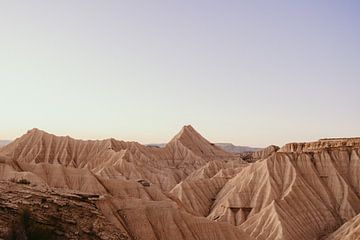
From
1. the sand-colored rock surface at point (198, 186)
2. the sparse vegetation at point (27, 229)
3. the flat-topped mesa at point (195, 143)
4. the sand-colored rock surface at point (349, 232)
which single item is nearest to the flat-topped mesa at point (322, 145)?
the sand-colored rock surface at point (198, 186)

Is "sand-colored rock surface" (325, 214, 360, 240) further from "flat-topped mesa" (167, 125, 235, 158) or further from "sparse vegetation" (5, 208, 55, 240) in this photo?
"flat-topped mesa" (167, 125, 235, 158)

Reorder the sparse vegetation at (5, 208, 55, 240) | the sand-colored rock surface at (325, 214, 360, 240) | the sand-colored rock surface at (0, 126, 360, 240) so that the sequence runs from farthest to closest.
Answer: the sand-colored rock surface at (325, 214, 360, 240) → the sand-colored rock surface at (0, 126, 360, 240) → the sparse vegetation at (5, 208, 55, 240)

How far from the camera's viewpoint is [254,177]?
69.2 metres

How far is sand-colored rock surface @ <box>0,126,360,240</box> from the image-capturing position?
102ft

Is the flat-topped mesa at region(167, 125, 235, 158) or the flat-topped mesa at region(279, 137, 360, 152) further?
the flat-topped mesa at region(167, 125, 235, 158)

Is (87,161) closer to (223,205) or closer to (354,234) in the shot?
(223,205)

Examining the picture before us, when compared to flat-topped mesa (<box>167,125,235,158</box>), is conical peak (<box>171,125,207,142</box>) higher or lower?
higher

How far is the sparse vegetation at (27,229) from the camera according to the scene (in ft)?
70.2

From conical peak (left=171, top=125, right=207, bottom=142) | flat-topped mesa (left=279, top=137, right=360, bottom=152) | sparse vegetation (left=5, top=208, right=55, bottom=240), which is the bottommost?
conical peak (left=171, top=125, right=207, bottom=142)

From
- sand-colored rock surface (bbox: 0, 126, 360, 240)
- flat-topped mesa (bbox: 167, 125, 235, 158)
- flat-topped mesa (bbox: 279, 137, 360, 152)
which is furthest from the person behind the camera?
flat-topped mesa (bbox: 167, 125, 235, 158)

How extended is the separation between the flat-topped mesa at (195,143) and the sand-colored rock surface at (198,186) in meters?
1.89

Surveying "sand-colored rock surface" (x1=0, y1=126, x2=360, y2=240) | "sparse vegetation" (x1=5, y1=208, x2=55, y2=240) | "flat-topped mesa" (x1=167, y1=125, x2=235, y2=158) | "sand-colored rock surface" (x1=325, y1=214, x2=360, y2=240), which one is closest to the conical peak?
"flat-topped mesa" (x1=167, y1=125, x2=235, y2=158)

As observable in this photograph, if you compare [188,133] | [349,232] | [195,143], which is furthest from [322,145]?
[188,133]

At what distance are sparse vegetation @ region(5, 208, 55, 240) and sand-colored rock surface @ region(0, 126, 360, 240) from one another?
222 cm
